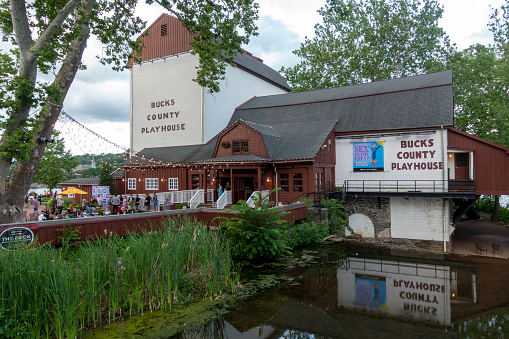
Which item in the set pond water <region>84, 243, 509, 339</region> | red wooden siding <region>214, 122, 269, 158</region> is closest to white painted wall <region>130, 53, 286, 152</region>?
red wooden siding <region>214, 122, 269, 158</region>

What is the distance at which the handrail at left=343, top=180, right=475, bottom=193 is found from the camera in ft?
57.7

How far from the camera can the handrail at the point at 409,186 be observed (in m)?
17.6

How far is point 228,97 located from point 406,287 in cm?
2016

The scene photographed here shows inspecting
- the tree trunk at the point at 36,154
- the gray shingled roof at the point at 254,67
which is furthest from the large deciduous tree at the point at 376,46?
the tree trunk at the point at 36,154

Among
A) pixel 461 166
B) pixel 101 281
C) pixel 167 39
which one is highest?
pixel 167 39

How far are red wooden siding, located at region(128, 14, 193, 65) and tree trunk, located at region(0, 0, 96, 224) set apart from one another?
15718 millimetres

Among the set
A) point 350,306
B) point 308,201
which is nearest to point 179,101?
point 308,201

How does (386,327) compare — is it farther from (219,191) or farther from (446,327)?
(219,191)

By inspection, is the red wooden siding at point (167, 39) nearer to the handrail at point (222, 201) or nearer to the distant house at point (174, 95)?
the distant house at point (174, 95)

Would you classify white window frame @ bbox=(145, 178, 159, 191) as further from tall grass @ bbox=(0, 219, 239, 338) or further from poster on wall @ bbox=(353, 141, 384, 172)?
tall grass @ bbox=(0, 219, 239, 338)

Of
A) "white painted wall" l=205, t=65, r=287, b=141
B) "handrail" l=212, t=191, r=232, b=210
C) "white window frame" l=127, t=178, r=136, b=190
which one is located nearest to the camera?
"handrail" l=212, t=191, r=232, b=210

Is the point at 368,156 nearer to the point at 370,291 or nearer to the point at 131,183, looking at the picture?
the point at 370,291

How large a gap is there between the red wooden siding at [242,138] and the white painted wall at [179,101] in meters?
3.81

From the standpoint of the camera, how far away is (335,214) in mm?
18594
